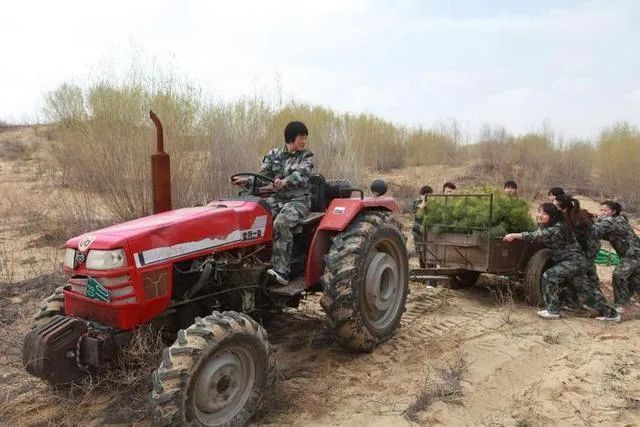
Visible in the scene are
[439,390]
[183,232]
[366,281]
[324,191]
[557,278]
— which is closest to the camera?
[183,232]

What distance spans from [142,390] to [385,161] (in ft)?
49.7

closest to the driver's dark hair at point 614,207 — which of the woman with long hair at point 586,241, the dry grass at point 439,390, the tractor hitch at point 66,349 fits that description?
the woman with long hair at point 586,241

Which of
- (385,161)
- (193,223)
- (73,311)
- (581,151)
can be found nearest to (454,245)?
(193,223)

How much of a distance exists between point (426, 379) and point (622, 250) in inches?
151

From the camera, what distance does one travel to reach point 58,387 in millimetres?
3258

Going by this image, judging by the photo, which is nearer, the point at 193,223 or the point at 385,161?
the point at 193,223

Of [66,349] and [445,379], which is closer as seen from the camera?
[66,349]

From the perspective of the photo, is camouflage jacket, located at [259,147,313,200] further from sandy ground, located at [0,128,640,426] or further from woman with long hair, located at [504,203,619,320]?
woman with long hair, located at [504,203,619,320]

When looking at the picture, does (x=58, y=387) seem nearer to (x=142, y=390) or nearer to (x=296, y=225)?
(x=142, y=390)

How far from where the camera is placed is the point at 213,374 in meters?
2.87

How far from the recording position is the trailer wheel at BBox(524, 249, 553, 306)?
579 centimetres

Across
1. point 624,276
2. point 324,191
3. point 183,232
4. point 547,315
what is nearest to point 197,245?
point 183,232

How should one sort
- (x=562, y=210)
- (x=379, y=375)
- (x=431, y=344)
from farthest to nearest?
(x=562, y=210) < (x=431, y=344) < (x=379, y=375)

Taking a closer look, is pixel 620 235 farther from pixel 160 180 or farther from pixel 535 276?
pixel 160 180
